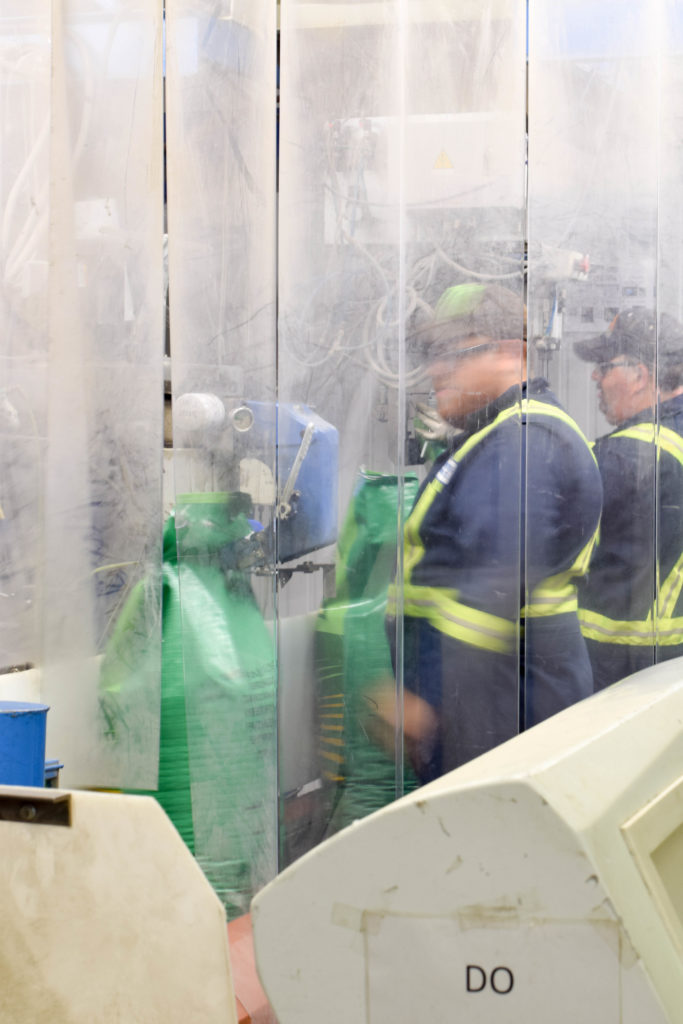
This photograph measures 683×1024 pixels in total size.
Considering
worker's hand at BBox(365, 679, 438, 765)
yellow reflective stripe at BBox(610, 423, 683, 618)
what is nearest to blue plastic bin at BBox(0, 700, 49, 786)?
worker's hand at BBox(365, 679, 438, 765)

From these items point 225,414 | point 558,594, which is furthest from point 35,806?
point 558,594

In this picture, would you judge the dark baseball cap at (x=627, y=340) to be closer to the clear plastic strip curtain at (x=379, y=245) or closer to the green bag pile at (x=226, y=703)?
the clear plastic strip curtain at (x=379, y=245)

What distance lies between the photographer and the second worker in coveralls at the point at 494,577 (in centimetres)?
183

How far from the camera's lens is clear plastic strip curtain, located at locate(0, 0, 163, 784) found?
1.75 m

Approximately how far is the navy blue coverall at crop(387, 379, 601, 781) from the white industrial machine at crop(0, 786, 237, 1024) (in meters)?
0.81

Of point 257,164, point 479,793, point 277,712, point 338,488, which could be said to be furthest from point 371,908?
point 257,164

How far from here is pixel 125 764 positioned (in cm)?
186

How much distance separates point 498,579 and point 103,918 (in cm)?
99

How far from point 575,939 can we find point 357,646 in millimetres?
925

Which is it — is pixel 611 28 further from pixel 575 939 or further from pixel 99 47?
pixel 575 939

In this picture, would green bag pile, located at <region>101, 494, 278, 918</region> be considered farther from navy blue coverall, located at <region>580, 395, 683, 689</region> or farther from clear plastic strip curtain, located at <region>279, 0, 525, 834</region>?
navy blue coverall, located at <region>580, 395, 683, 689</region>

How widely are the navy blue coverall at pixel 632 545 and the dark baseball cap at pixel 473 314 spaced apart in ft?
1.03

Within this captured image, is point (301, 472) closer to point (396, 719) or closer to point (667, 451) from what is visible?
point (396, 719)

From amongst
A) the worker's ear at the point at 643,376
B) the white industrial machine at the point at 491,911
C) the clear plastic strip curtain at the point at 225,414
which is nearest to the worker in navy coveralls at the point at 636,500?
the worker's ear at the point at 643,376
